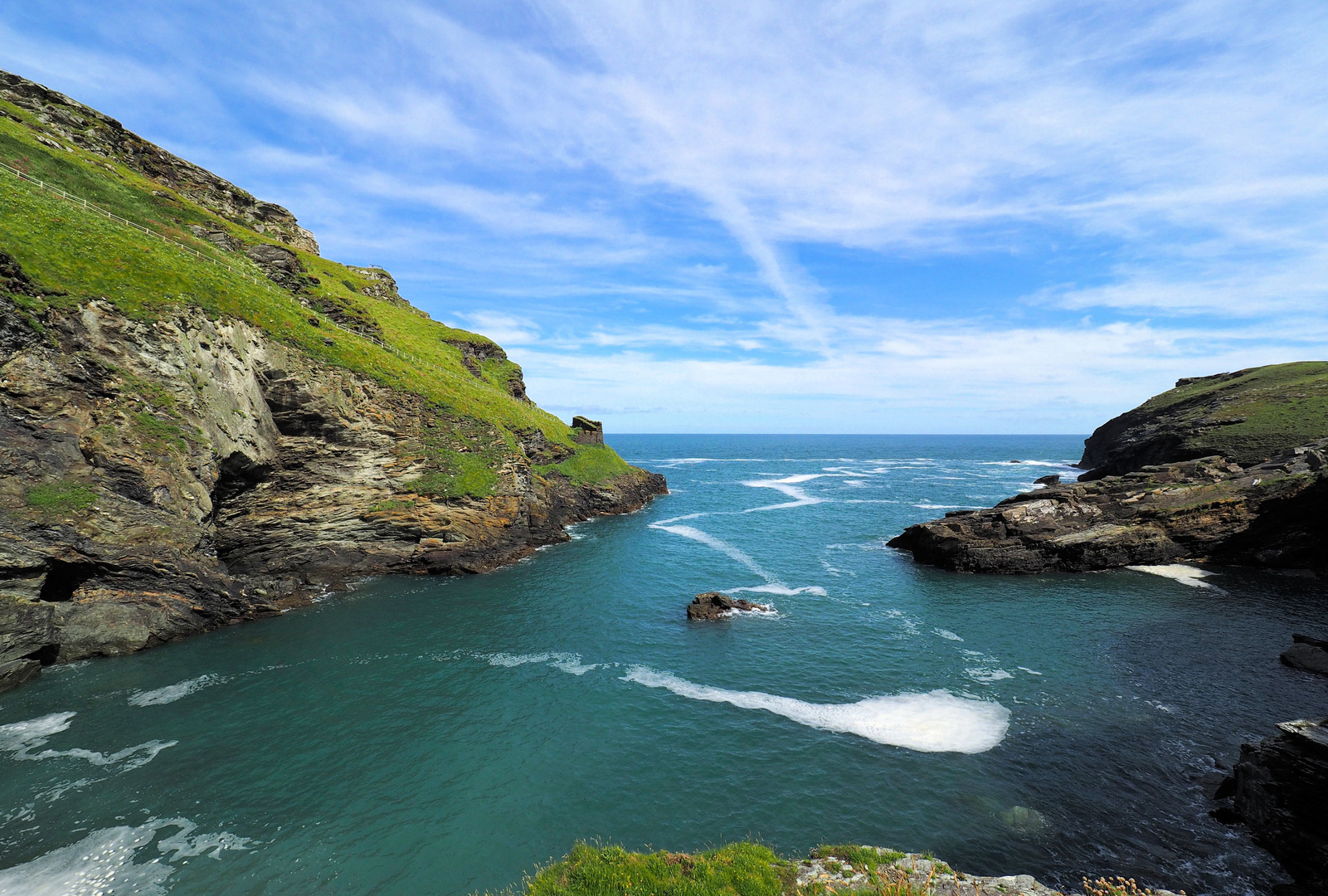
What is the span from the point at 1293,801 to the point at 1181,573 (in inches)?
1698

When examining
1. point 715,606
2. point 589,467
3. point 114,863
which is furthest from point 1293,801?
point 589,467

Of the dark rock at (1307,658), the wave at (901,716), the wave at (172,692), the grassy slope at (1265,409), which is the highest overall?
the grassy slope at (1265,409)

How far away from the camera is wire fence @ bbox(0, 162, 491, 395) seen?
4050cm

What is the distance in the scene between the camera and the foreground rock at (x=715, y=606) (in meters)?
39.6

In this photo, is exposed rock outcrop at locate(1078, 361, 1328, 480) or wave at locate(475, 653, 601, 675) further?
exposed rock outcrop at locate(1078, 361, 1328, 480)

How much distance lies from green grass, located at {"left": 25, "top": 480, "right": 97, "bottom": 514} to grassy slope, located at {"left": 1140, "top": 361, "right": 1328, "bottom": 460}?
Answer: 122 metres

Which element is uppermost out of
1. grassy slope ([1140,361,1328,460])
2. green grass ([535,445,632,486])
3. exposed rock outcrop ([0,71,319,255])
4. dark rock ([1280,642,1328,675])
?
exposed rock outcrop ([0,71,319,255])

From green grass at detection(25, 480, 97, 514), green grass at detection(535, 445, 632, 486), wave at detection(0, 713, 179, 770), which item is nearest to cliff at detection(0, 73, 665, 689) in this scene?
green grass at detection(25, 480, 97, 514)

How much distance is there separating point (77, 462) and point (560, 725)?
33869 mm

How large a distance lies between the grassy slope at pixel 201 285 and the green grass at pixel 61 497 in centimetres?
1194

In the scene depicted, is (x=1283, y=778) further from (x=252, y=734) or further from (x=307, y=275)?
(x=307, y=275)

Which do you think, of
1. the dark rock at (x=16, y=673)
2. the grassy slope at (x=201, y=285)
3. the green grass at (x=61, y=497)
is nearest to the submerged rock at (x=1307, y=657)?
the grassy slope at (x=201, y=285)

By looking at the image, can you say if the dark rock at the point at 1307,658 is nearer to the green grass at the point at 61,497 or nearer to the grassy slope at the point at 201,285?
the grassy slope at the point at 201,285

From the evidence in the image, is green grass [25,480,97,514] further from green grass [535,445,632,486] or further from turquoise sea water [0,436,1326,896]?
green grass [535,445,632,486]
